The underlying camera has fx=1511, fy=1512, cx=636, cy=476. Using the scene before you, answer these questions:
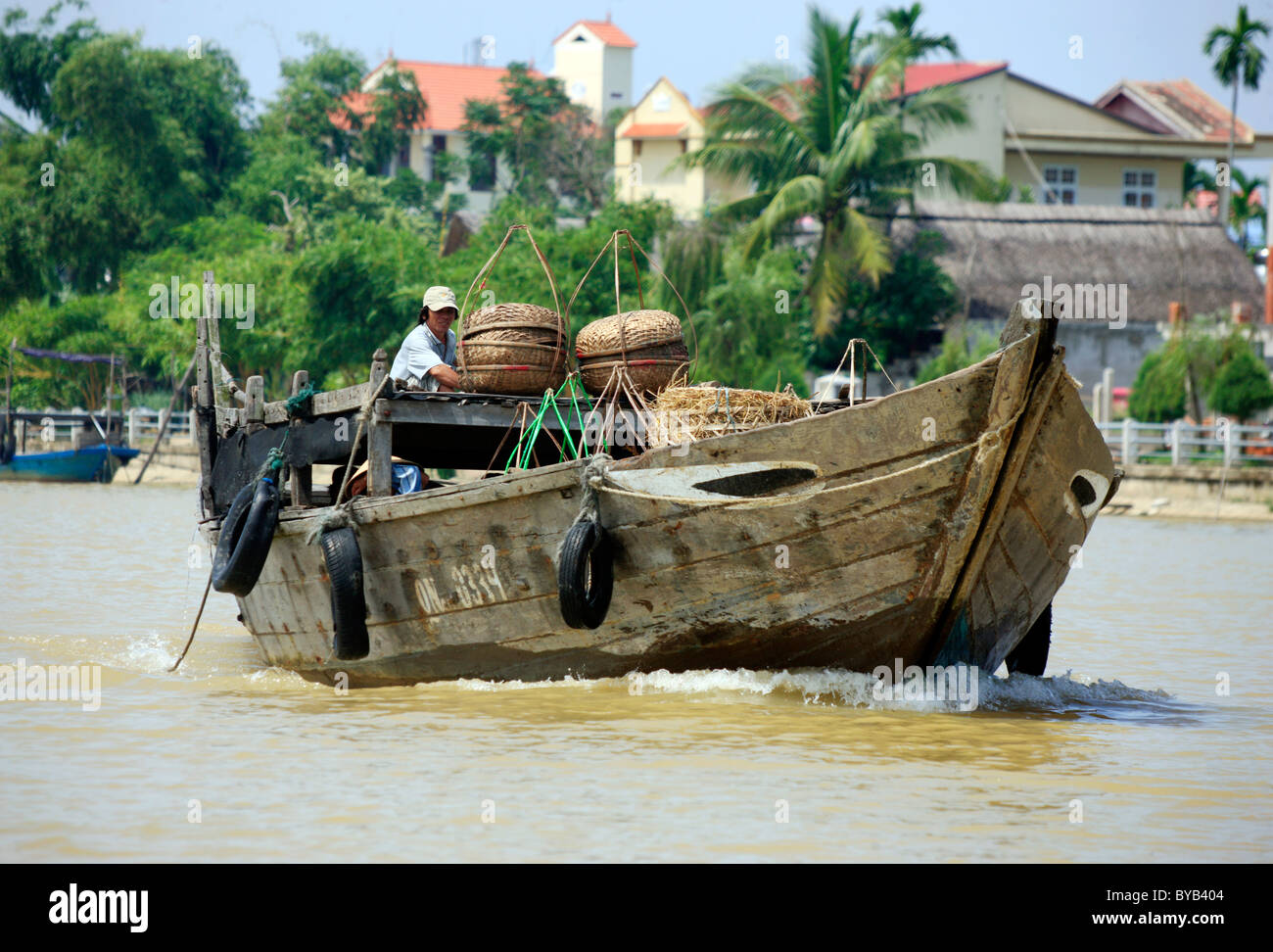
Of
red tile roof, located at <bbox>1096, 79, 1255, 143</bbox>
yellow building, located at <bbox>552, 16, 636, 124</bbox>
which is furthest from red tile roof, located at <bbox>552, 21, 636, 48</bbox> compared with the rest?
red tile roof, located at <bbox>1096, 79, 1255, 143</bbox>

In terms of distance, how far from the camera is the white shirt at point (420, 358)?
8.06m

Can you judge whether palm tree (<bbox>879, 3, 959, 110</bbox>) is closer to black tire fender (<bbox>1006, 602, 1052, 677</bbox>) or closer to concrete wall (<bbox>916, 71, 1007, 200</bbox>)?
concrete wall (<bbox>916, 71, 1007, 200</bbox>)

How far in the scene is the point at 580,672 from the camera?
7.34 meters

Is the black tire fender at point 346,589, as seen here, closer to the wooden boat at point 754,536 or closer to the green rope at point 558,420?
the wooden boat at point 754,536

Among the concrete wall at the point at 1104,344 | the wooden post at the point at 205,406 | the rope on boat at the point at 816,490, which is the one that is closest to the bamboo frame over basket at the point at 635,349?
the rope on boat at the point at 816,490

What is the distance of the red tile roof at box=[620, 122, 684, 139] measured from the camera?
145ft

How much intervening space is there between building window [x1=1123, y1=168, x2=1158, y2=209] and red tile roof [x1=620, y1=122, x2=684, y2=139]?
1262 centimetres

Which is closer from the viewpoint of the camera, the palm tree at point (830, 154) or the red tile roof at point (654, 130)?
the palm tree at point (830, 154)

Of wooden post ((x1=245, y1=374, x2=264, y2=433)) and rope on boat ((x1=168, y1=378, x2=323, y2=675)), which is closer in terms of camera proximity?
rope on boat ((x1=168, y1=378, x2=323, y2=675))

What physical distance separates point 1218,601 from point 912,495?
776cm

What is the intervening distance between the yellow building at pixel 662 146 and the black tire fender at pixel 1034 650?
118ft

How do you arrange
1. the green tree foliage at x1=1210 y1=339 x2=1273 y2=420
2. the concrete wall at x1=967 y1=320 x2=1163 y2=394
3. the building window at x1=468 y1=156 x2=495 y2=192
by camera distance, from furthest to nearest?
the building window at x1=468 y1=156 x2=495 y2=192 < the concrete wall at x1=967 y1=320 x2=1163 y2=394 < the green tree foliage at x1=1210 y1=339 x2=1273 y2=420

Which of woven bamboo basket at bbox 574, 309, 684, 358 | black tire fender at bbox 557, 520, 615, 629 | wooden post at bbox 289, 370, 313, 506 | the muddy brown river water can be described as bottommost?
the muddy brown river water
